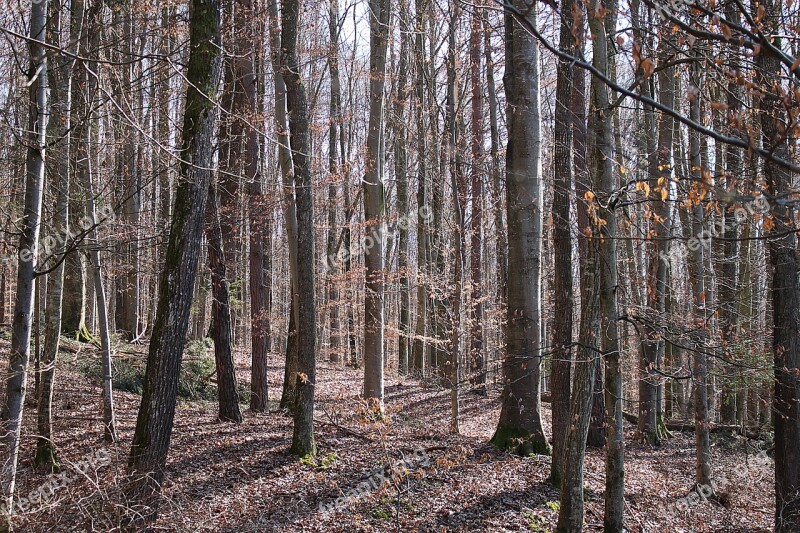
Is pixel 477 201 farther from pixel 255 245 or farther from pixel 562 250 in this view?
pixel 562 250

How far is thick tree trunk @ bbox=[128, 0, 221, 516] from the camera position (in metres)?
5.06

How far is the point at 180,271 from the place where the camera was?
5312 mm

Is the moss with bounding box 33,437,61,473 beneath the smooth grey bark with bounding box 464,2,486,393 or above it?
beneath

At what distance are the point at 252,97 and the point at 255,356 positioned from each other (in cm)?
495

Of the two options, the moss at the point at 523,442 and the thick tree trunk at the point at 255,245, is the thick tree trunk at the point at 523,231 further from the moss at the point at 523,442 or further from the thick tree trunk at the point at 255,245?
the thick tree trunk at the point at 255,245

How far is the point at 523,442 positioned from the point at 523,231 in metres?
3.15

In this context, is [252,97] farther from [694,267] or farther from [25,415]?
[694,267]

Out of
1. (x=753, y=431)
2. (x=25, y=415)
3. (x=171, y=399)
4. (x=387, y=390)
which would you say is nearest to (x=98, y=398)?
(x=25, y=415)

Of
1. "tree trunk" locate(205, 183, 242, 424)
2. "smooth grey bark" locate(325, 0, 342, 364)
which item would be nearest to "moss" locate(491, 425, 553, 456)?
"tree trunk" locate(205, 183, 242, 424)

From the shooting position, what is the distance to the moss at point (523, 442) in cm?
826

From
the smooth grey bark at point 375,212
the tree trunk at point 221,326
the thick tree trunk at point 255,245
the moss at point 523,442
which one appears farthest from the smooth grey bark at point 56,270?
the moss at point 523,442

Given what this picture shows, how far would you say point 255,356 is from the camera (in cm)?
1044

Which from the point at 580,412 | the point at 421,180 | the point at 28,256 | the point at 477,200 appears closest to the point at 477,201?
the point at 477,200

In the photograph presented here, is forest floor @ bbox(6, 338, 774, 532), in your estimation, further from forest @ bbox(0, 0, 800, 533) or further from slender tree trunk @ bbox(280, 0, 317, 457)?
slender tree trunk @ bbox(280, 0, 317, 457)
